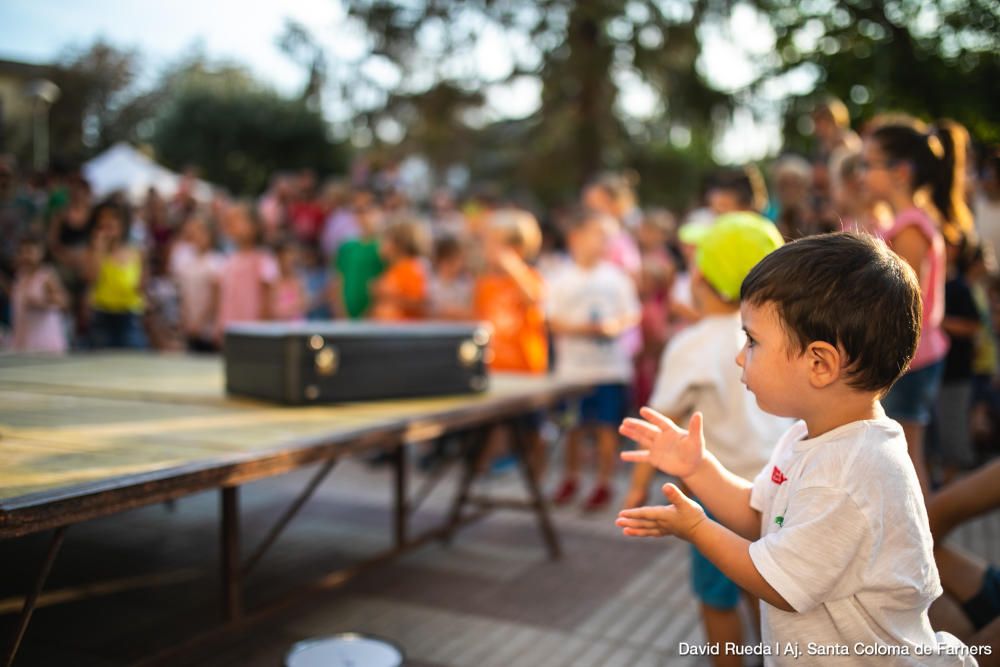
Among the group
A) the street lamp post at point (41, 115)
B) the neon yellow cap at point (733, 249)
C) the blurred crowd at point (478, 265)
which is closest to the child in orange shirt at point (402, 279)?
the blurred crowd at point (478, 265)

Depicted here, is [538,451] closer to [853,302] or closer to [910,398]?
[910,398]

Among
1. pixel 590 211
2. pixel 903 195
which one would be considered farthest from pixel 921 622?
pixel 590 211

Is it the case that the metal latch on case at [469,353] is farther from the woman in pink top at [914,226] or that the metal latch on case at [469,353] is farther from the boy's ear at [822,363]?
the boy's ear at [822,363]

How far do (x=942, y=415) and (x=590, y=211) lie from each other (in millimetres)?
2201

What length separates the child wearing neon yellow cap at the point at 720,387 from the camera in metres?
2.30

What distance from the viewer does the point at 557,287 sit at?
4.76m

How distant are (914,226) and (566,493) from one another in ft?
8.22

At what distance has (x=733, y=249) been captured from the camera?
2.29m

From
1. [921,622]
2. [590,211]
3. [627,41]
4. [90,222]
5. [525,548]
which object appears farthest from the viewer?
[627,41]

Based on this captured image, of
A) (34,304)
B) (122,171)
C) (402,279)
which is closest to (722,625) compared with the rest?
(402,279)

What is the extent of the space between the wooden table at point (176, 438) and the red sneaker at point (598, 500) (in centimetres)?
83

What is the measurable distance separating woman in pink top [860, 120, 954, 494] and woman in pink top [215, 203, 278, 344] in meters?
4.39

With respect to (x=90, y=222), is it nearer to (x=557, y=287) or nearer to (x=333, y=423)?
(x=557, y=287)

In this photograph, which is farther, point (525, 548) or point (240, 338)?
point (525, 548)
